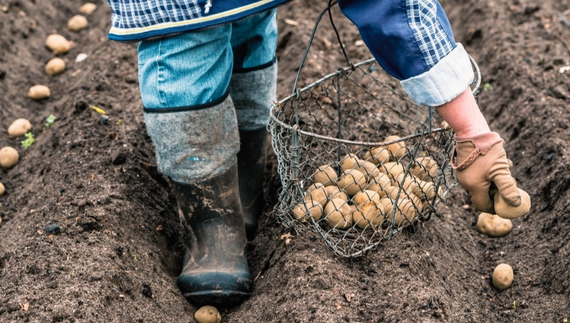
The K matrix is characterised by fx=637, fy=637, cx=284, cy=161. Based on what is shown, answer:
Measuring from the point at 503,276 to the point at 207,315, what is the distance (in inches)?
37.6

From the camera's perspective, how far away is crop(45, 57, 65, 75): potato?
11.9ft

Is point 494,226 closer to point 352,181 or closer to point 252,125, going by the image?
point 352,181

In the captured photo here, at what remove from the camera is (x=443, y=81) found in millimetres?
1484

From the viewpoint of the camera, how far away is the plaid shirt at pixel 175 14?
1669 millimetres

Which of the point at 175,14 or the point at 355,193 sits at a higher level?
the point at 175,14

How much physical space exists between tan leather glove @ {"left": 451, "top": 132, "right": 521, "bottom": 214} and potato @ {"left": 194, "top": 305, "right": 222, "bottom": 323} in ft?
2.82

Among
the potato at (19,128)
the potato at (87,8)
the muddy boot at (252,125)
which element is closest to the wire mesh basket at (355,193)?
the muddy boot at (252,125)

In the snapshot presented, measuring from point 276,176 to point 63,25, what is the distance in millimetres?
2466

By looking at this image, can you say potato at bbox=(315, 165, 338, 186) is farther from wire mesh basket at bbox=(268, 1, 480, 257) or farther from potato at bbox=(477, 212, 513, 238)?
potato at bbox=(477, 212, 513, 238)

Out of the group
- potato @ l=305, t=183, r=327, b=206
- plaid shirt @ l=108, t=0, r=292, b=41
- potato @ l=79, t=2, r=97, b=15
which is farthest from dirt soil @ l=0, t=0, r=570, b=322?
potato @ l=79, t=2, r=97, b=15

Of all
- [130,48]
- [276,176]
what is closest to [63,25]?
[130,48]

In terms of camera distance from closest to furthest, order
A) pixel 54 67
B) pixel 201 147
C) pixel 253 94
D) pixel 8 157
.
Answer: pixel 201 147 → pixel 253 94 → pixel 8 157 → pixel 54 67

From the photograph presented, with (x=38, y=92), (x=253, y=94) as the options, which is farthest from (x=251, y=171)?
(x=38, y=92)

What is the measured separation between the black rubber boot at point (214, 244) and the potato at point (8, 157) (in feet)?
4.05
